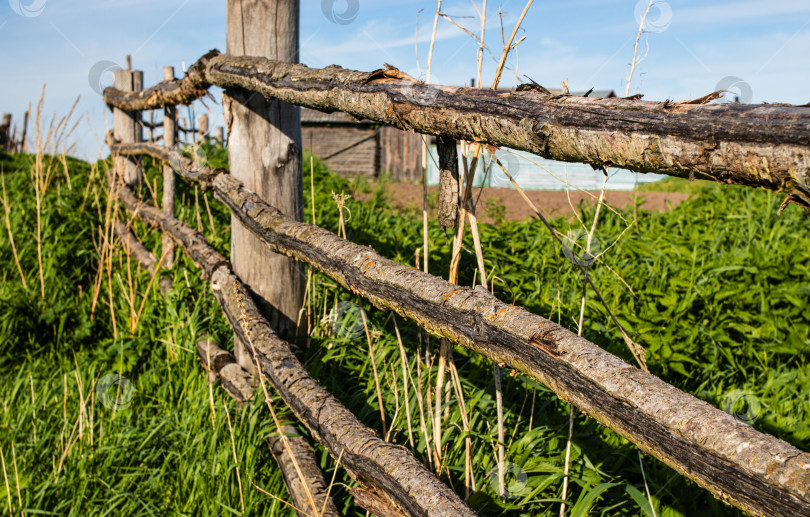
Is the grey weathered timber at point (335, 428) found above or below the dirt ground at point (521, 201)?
below

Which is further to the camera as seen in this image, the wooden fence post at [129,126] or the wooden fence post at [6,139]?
the wooden fence post at [6,139]

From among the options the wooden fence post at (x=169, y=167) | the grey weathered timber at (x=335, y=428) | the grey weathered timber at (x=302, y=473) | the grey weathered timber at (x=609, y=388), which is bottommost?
the grey weathered timber at (x=302, y=473)

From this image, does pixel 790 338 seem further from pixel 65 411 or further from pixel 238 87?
pixel 65 411

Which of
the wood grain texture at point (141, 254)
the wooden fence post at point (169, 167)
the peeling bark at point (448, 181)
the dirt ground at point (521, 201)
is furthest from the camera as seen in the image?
the dirt ground at point (521, 201)

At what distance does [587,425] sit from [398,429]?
2.83ft

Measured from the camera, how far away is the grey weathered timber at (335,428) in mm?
1665

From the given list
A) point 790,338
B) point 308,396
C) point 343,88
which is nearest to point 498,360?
point 308,396

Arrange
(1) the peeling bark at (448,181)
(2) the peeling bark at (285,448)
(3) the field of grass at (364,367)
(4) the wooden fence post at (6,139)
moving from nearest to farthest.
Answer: (1) the peeling bark at (448,181) < (2) the peeling bark at (285,448) < (3) the field of grass at (364,367) < (4) the wooden fence post at (6,139)

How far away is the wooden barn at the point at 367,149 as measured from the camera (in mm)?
15820

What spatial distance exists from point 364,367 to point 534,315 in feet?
4.83

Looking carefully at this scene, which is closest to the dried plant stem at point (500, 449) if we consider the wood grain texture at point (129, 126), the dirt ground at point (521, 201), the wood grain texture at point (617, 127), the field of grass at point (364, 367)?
the field of grass at point (364, 367)

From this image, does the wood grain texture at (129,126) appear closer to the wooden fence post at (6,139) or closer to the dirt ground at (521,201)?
the dirt ground at (521,201)

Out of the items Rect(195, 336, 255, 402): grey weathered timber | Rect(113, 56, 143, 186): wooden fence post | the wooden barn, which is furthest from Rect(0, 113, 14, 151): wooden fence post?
Rect(195, 336, 255, 402): grey weathered timber

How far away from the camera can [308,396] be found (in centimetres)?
221
